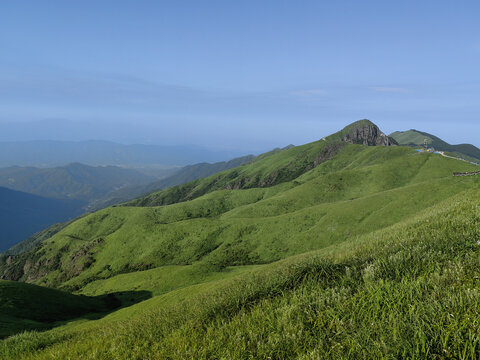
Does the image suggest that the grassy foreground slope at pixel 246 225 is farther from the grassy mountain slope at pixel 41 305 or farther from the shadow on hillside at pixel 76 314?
the grassy mountain slope at pixel 41 305

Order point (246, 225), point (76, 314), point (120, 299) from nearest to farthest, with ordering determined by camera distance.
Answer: point (76, 314) → point (120, 299) → point (246, 225)

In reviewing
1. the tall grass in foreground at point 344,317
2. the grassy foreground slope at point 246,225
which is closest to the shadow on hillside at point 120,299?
the grassy foreground slope at point 246,225

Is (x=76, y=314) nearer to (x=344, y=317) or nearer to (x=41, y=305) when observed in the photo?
(x=41, y=305)

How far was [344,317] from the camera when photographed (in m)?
4.72

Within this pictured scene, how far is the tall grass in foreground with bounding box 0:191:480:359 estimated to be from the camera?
372 centimetres

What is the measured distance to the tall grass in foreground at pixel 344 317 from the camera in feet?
12.2

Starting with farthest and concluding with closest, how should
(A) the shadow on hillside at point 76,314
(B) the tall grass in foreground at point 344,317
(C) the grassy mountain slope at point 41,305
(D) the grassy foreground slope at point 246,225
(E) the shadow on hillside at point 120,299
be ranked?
(D) the grassy foreground slope at point 246,225 → (E) the shadow on hillside at point 120,299 → (C) the grassy mountain slope at point 41,305 → (A) the shadow on hillside at point 76,314 → (B) the tall grass in foreground at point 344,317

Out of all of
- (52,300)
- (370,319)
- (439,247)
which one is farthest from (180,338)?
(52,300)

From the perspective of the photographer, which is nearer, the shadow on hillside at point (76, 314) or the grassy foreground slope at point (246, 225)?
the shadow on hillside at point (76, 314)

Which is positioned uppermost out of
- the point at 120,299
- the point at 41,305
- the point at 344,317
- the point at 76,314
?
the point at 344,317

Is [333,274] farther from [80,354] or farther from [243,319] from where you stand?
[80,354]

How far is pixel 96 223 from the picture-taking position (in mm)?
186000

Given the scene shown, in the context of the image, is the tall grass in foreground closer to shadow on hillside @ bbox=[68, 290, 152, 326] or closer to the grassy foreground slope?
the grassy foreground slope

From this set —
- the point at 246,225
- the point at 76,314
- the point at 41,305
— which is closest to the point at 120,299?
the point at 76,314
